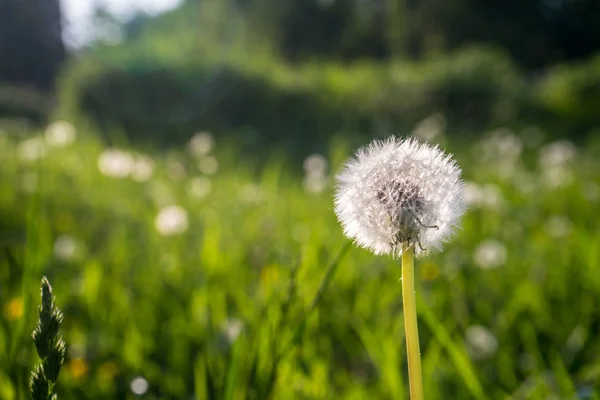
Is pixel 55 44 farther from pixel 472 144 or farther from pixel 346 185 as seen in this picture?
pixel 346 185

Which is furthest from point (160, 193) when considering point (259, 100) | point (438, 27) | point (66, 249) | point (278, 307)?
point (438, 27)

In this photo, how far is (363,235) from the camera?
0.61 meters

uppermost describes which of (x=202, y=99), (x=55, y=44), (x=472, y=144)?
(x=55, y=44)

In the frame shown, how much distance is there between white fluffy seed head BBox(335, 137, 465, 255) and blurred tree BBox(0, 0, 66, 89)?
32720 millimetres

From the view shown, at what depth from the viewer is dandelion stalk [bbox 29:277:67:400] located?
1.76ft

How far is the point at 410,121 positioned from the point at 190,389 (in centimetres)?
1022

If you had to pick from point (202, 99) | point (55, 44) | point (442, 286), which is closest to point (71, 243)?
point (442, 286)

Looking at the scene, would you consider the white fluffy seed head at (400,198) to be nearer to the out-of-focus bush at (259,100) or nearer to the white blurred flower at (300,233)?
the white blurred flower at (300,233)

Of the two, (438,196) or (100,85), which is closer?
(438,196)

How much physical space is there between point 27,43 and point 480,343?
111ft

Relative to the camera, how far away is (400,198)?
2.02 feet

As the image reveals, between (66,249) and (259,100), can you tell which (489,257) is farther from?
(259,100)

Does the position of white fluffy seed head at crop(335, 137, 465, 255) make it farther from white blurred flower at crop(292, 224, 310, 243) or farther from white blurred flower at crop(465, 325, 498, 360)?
white blurred flower at crop(292, 224, 310, 243)

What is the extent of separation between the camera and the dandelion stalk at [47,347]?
54cm
